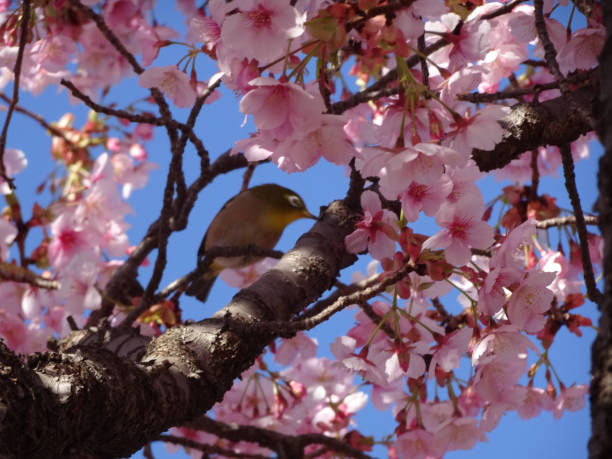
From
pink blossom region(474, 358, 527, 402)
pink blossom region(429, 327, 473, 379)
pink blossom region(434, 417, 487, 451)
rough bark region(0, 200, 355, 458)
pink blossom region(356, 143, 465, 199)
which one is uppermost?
pink blossom region(356, 143, 465, 199)

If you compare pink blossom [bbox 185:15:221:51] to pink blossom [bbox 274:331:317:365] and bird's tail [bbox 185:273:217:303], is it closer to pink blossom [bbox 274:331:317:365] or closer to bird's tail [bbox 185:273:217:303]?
pink blossom [bbox 274:331:317:365]

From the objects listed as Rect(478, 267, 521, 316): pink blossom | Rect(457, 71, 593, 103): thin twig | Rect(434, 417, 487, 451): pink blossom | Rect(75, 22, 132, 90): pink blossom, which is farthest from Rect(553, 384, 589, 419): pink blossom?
Rect(75, 22, 132, 90): pink blossom

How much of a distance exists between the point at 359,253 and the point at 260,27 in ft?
3.13

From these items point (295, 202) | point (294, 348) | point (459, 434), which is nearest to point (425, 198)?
point (459, 434)

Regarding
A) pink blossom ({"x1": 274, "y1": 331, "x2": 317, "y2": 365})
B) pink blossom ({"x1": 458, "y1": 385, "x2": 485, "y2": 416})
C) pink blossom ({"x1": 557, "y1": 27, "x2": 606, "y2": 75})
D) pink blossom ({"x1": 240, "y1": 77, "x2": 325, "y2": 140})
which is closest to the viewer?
pink blossom ({"x1": 240, "y1": 77, "x2": 325, "y2": 140})

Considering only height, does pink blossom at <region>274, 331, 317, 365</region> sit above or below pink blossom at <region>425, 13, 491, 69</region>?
above

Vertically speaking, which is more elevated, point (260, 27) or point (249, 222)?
point (249, 222)

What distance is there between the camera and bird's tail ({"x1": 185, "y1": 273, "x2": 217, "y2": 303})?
4.54 metres

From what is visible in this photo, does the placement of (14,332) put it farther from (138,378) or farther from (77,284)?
(138,378)

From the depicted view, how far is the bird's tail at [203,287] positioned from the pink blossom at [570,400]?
2.45 metres

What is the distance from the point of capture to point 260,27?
1.61 m

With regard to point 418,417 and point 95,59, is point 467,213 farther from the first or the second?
point 95,59

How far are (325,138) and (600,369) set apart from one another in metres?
1.06

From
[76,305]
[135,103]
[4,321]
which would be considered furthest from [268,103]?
[135,103]
